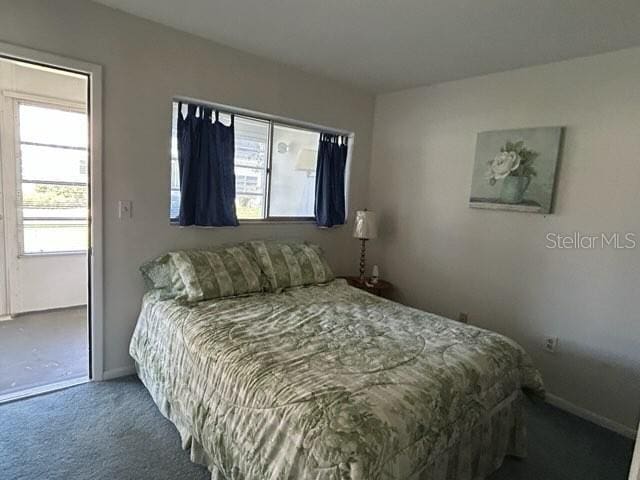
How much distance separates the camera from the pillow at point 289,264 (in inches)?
113

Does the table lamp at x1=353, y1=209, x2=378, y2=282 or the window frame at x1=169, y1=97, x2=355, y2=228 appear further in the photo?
the table lamp at x1=353, y1=209, x2=378, y2=282

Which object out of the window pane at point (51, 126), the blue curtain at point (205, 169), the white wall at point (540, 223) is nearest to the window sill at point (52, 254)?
the window pane at point (51, 126)

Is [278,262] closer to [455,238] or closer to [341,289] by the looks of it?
[341,289]

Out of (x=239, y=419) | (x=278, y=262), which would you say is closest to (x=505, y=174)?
(x=278, y=262)

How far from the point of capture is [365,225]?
3523 mm

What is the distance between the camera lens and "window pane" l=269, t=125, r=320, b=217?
3447mm

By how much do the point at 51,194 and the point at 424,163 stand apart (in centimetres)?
376

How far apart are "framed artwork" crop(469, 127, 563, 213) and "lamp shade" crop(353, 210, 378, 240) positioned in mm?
888

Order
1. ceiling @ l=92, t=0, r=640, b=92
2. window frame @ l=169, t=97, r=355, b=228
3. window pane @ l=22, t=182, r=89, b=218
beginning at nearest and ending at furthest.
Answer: ceiling @ l=92, t=0, r=640, b=92 → window frame @ l=169, t=97, r=355, b=228 → window pane @ l=22, t=182, r=89, b=218

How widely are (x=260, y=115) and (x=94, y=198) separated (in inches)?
56.5

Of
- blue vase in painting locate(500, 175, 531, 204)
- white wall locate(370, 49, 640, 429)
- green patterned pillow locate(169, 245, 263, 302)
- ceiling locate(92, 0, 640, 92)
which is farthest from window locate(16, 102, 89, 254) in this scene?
blue vase in painting locate(500, 175, 531, 204)

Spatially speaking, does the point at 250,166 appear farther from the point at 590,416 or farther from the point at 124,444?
the point at 590,416

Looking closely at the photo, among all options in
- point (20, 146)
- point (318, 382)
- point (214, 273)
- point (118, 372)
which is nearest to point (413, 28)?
point (214, 273)

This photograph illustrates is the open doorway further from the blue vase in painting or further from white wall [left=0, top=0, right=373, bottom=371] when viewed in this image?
the blue vase in painting
